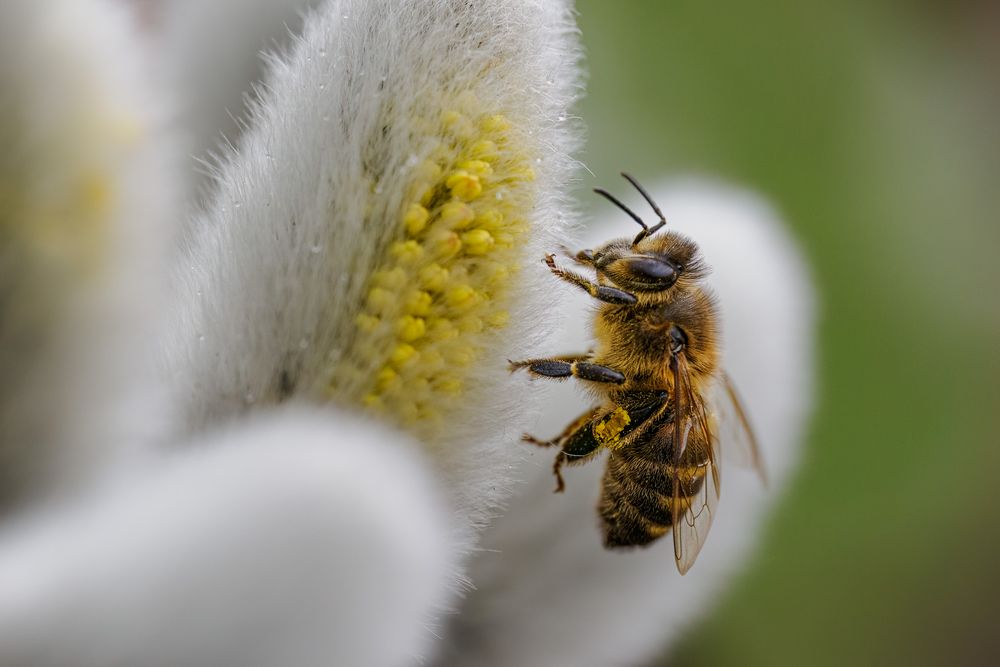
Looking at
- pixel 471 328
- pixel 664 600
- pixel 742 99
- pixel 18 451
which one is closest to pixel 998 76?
pixel 742 99

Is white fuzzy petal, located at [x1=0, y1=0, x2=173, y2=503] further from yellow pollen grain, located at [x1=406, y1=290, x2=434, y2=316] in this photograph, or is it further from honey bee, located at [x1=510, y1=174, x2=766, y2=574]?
honey bee, located at [x1=510, y1=174, x2=766, y2=574]

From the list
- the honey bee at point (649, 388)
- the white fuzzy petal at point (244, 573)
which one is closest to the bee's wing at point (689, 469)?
the honey bee at point (649, 388)

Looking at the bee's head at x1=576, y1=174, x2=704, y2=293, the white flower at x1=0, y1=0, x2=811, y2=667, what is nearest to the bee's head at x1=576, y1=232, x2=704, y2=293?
the bee's head at x1=576, y1=174, x2=704, y2=293

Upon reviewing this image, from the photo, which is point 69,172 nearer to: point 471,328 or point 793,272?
point 471,328

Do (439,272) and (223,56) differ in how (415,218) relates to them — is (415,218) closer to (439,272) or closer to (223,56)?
(439,272)

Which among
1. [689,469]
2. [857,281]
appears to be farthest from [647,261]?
[857,281]

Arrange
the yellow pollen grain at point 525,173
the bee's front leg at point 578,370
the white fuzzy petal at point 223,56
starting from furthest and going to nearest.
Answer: the white fuzzy petal at point 223,56
the bee's front leg at point 578,370
the yellow pollen grain at point 525,173

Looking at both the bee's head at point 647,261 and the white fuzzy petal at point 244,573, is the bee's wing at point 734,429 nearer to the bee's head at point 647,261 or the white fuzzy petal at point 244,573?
the bee's head at point 647,261
